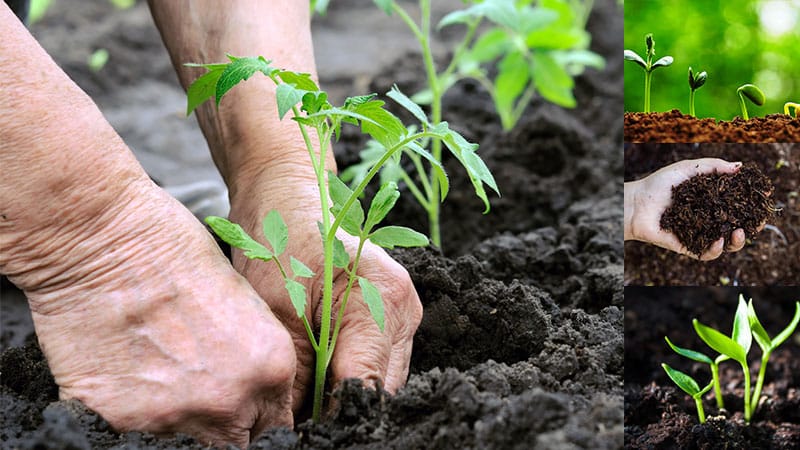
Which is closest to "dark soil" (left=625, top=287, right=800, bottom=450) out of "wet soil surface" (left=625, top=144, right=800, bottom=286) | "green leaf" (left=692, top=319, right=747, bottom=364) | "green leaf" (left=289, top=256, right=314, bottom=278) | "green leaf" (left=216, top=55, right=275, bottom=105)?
"green leaf" (left=692, top=319, right=747, bottom=364)

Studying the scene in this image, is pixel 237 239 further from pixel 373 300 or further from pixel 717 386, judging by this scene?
pixel 717 386

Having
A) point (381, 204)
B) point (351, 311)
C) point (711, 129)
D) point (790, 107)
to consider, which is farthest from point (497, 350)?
point (790, 107)

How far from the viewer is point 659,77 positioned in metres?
1.45

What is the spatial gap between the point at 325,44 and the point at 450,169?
198cm

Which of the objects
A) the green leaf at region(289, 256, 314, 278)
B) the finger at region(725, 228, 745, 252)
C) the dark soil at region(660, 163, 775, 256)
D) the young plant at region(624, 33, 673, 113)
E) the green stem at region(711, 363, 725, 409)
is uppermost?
the young plant at region(624, 33, 673, 113)

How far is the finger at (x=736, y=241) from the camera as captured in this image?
1.33m

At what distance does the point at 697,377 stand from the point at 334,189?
1.06 meters

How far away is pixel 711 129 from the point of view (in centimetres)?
129

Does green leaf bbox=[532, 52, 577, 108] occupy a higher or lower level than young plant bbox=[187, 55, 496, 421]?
higher

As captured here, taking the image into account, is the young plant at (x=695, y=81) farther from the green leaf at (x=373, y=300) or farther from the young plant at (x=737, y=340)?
the green leaf at (x=373, y=300)

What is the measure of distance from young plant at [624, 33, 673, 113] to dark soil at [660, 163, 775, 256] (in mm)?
155

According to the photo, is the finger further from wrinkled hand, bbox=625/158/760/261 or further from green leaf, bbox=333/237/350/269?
green leaf, bbox=333/237/350/269

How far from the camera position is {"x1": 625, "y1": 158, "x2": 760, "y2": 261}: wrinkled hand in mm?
1302

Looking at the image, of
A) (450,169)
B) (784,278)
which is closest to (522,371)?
(784,278)
